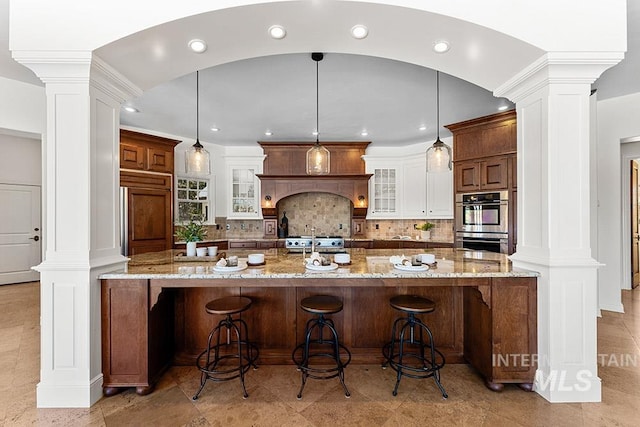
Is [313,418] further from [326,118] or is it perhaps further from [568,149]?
[326,118]

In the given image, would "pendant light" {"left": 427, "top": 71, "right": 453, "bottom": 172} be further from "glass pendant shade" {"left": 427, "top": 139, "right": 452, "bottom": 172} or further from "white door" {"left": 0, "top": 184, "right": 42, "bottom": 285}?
"white door" {"left": 0, "top": 184, "right": 42, "bottom": 285}

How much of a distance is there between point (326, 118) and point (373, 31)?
2.36m

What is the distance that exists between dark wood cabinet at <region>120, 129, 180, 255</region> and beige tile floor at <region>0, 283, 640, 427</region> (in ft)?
7.59

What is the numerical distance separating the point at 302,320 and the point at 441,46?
2451 millimetres

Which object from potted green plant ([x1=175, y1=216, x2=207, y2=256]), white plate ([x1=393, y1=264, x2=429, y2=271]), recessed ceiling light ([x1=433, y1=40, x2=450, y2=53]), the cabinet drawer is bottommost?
the cabinet drawer

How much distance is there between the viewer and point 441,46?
2117 mm

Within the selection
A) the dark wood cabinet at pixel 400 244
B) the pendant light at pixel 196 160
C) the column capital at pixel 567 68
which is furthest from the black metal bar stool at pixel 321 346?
the dark wood cabinet at pixel 400 244

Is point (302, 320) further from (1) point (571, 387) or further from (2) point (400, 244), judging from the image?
(2) point (400, 244)

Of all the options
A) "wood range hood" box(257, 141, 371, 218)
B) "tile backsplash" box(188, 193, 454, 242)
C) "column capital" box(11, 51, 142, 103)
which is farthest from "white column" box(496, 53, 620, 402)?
"tile backsplash" box(188, 193, 454, 242)

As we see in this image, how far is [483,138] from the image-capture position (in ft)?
14.0

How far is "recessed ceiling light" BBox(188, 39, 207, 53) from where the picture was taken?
2084mm

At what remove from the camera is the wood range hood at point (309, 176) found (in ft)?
18.7

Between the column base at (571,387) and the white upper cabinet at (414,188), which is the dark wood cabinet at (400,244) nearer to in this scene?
the white upper cabinet at (414,188)

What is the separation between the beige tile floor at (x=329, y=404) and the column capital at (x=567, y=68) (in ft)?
7.42
